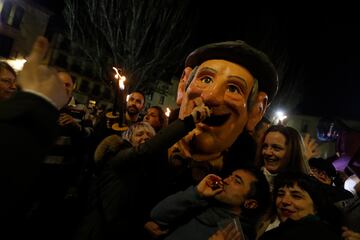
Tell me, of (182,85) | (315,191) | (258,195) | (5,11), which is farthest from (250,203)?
(5,11)

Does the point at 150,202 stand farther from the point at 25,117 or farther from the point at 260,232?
the point at 25,117

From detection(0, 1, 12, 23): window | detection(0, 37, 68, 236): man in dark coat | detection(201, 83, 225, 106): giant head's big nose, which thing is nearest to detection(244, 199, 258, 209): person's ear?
detection(201, 83, 225, 106): giant head's big nose

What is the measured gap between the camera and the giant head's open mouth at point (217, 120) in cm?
273

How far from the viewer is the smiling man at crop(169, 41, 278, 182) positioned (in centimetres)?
271

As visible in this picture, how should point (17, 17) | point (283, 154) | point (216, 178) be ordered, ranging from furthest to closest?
point (17, 17) < point (283, 154) < point (216, 178)

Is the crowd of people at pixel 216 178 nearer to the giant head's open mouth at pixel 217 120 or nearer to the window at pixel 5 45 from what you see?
the giant head's open mouth at pixel 217 120

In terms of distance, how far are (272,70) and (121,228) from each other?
74.9 inches

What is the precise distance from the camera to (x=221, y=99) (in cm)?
264

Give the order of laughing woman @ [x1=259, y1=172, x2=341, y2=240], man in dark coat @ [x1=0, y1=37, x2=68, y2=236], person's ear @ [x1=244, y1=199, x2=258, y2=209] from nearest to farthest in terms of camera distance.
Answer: man in dark coat @ [x1=0, y1=37, x2=68, y2=236], laughing woman @ [x1=259, y1=172, x2=341, y2=240], person's ear @ [x1=244, y1=199, x2=258, y2=209]

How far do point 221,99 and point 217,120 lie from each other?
21 cm

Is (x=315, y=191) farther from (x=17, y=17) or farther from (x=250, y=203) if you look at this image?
(x=17, y=17)

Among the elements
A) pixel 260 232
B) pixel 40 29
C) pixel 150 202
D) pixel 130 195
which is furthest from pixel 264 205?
pixel 40 29

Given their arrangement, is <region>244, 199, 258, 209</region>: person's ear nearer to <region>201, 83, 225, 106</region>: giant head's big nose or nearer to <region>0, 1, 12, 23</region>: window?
<region>201, 83, 225, 106</region>: giant head's big nose

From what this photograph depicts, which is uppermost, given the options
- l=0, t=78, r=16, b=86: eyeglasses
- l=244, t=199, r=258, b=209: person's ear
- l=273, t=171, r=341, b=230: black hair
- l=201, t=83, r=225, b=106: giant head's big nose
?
l=201, t=83, r=225, b=106: giant head's big nose
